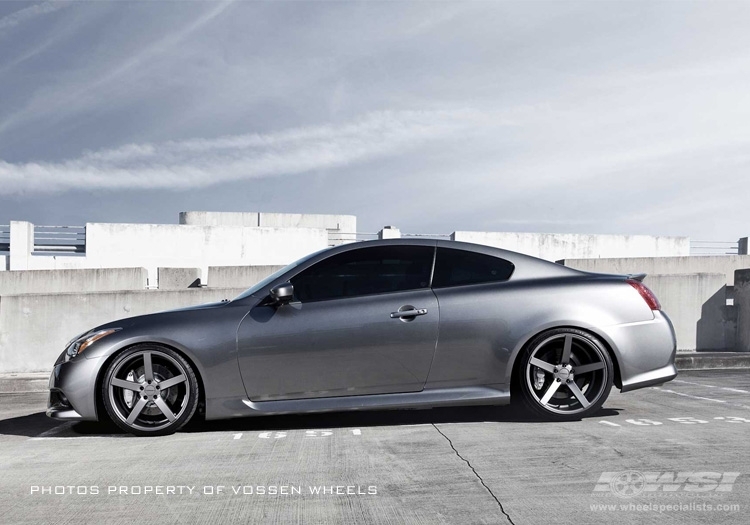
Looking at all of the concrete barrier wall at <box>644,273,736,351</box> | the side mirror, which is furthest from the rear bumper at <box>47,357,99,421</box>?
the concrete barrier wall at <box>644,273,736,351</box>

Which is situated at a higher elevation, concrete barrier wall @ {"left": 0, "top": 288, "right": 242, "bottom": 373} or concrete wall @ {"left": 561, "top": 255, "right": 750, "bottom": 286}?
concrete wall @ {"left": 561, "top": 255, "right": 750, "bottom": 286}

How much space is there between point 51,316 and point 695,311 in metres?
9.79

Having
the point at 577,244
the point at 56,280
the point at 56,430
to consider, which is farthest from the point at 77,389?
the point at 577,244

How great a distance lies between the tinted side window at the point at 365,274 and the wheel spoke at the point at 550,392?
117 centimetres

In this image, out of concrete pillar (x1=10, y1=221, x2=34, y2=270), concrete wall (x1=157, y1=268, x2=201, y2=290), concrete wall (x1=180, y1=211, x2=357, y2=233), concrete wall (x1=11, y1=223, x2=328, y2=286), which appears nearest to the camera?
concrete wall (x1=157, y1=268, x2=201, y2=290)

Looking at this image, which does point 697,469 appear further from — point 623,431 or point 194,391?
point 194,391

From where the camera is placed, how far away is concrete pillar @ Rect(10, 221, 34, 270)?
1443 inches

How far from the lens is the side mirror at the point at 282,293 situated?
209 inches

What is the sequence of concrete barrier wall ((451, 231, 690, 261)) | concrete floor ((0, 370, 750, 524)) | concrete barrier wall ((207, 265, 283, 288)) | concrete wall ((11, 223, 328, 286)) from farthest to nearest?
concrete barrier wall ((451, 231, 690, 261)), concrete wall ((11, 223, 328, 286)), concrete barrier wall ((207, 265, 283, 288)), concrete floor ((0, 370, 750, 524))

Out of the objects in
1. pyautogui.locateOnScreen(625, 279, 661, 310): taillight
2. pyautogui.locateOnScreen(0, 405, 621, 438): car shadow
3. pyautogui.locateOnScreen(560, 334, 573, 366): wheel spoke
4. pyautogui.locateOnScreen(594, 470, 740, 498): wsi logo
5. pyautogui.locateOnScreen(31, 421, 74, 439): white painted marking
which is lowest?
pyautogui.locateOnScreen(31, 421, 74, 439): white painted marking

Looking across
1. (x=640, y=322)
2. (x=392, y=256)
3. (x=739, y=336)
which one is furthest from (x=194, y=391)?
(x=739, y=336)

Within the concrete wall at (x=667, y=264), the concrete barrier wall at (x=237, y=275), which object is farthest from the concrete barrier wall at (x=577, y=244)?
the concrete barrier wall at (x=237, y=275)

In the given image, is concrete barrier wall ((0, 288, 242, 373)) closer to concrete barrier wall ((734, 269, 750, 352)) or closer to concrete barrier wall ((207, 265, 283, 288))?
concrete barrier wall ((207, 265, 283, 288))

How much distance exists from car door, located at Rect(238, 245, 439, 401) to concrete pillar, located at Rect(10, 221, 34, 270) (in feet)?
116
